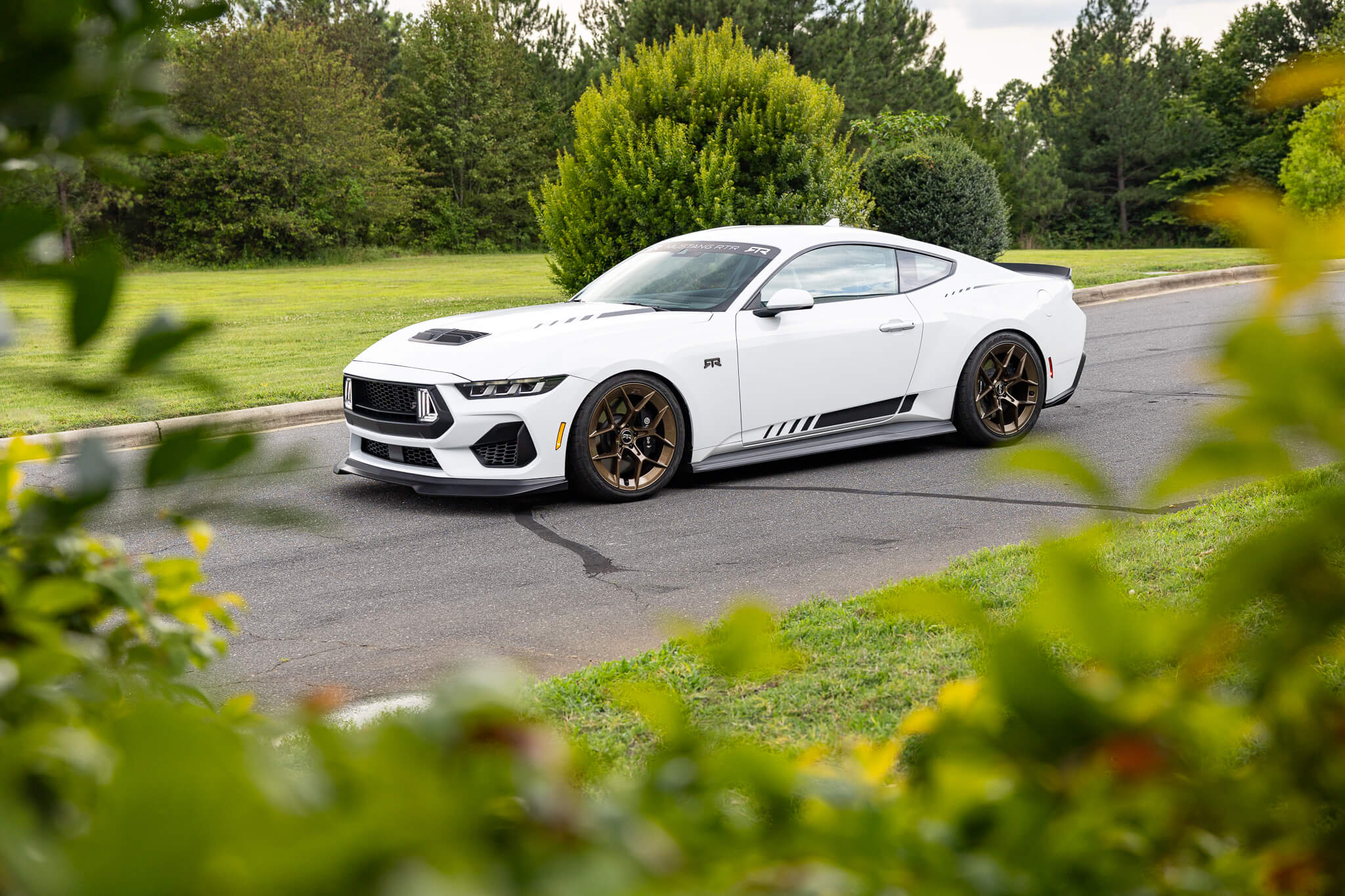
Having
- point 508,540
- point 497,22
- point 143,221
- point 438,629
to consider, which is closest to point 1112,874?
point 438,629

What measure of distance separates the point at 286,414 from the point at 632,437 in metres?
4.44

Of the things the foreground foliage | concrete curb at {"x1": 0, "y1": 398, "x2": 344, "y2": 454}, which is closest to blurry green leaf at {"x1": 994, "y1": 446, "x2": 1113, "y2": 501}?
the foreground foliage

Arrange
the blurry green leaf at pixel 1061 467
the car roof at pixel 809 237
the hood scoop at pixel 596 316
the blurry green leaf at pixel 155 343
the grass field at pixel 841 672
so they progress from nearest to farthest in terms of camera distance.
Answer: the blurry green leaf at pixel 1061 467 → the blurry green leaf at pixel 155 343 → the grass field at pixel 841 672 → the hood scoop at pixel 596 316 → the car roof at pixel 809 237

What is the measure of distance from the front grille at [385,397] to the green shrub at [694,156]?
7.88 m

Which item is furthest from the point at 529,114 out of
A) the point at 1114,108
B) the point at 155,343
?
the point at 155,343

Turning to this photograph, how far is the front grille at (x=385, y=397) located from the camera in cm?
680

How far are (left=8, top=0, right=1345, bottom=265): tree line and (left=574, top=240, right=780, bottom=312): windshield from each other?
32.9 metres

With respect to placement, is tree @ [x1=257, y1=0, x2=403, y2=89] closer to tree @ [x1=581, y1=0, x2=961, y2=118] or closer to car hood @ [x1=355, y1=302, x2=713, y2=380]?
tree @ [x1=581, y1=0, x2=961, y2=118]

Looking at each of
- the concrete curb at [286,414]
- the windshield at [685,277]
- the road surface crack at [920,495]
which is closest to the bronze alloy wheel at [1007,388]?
the road surface crack at [920,495]

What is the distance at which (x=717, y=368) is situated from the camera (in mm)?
7074

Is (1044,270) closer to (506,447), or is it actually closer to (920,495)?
(920,495)

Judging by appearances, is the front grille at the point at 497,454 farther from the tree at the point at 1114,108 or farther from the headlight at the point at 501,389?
the tree at the point at 1114,108

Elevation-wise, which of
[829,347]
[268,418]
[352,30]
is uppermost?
[352,30]

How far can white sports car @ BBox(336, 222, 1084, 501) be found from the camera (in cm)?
666
